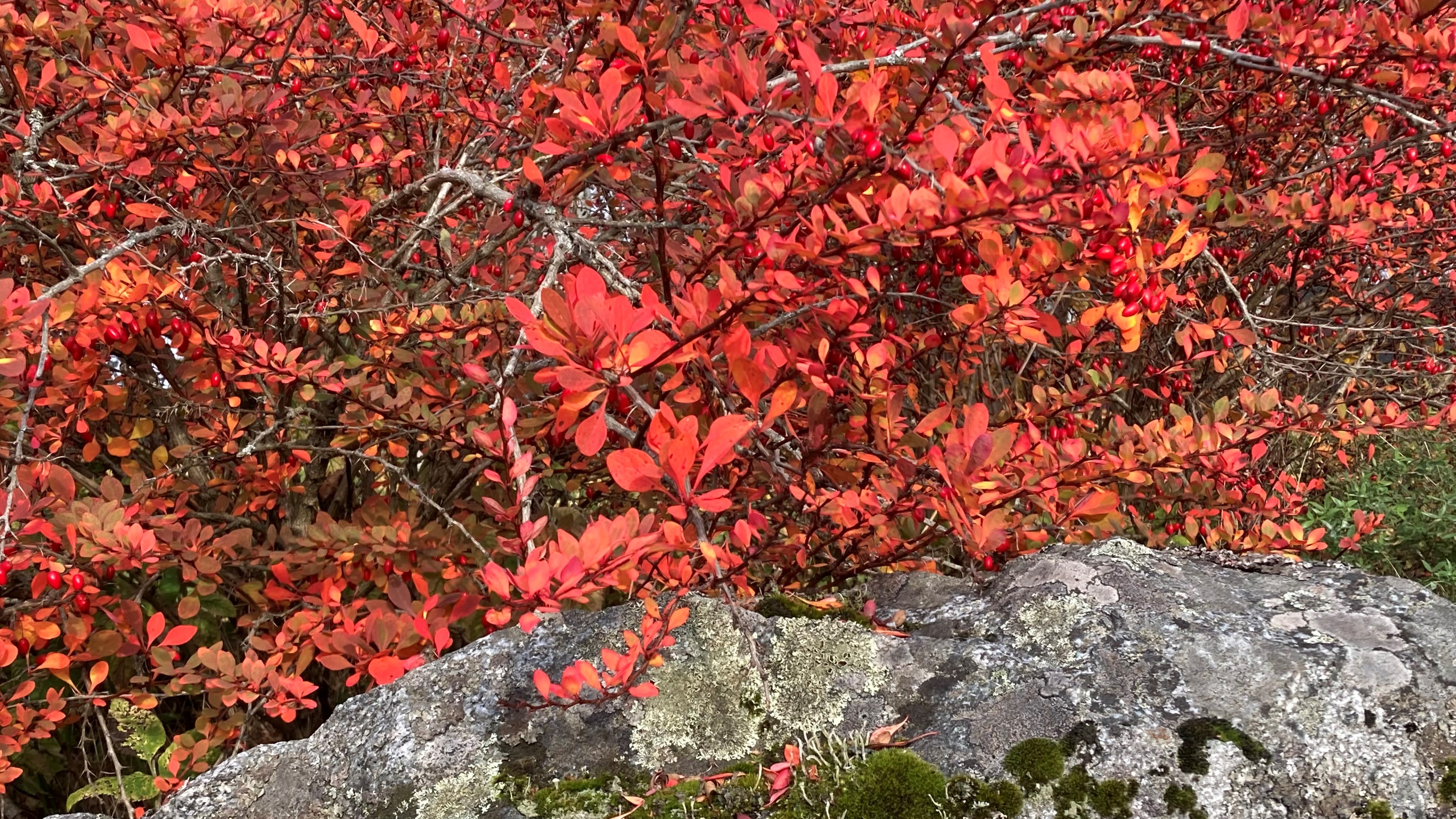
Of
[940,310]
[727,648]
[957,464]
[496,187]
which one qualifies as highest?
[496,187]

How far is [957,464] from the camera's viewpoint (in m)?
1.40

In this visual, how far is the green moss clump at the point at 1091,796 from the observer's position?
1064 mm

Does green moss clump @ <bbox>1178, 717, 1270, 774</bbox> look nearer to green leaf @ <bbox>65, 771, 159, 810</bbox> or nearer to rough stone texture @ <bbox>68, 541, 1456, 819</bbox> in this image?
rough stone texture @ <bbox>68, 541, 1456, 819</bbox>

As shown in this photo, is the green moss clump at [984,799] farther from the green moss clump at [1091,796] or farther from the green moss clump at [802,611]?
the green moss clump at [802,611]

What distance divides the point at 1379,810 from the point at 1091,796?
0.33 metres

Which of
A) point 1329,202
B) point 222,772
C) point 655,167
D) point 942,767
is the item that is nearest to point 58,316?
point 222,772

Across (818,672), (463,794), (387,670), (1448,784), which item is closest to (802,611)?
(818,672)

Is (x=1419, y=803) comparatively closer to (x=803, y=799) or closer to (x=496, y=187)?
(x=803, y=799)

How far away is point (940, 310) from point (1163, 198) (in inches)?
62.5

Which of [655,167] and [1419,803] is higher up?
[655,167]

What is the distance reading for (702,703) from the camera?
1324 mm

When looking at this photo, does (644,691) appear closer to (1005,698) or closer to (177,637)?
(1005,698)

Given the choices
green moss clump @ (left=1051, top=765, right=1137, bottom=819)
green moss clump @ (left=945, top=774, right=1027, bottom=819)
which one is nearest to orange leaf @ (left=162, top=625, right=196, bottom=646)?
green moss clump @ (left=945, top=774, right=1027, bottom=819)

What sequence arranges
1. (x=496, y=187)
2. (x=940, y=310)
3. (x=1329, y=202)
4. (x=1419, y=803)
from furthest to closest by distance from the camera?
(x=940, y=310), (x=1329, y=202), (x=496, y=187), (x=1419, y=803)
